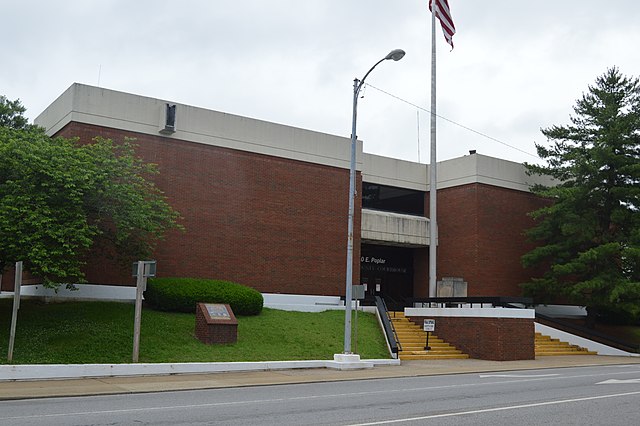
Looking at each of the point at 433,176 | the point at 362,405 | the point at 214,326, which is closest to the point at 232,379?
the point at 214,326

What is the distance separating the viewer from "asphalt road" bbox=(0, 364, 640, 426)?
1050 centimetres

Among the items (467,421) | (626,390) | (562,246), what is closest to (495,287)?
(562,246)

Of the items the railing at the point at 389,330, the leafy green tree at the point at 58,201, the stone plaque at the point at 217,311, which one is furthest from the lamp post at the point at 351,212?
the leafy green tree at the point at 58,201

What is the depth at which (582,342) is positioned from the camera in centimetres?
3250

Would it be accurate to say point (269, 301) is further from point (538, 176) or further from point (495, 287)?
point (538, 176)

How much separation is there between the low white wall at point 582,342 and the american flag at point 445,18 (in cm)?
1516

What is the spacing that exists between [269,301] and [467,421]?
20.1 metres

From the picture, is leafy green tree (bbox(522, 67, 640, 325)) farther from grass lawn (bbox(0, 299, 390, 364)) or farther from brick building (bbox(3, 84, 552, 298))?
grass lawn (bbox(0, 299, 390, 364))

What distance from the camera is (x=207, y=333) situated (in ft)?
70.4

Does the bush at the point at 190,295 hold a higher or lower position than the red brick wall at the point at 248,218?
lower

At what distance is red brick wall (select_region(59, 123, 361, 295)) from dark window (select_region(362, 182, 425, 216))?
9.94ft

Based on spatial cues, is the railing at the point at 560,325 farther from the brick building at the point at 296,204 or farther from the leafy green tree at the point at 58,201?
the leafy green tree at the point at 58,201

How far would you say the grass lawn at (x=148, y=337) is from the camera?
18.8 meters

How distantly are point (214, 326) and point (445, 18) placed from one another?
19.5 metres
